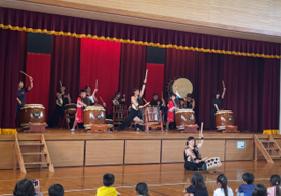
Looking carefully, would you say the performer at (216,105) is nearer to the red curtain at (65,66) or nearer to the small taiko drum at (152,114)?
the small taiko drum at (152,114)

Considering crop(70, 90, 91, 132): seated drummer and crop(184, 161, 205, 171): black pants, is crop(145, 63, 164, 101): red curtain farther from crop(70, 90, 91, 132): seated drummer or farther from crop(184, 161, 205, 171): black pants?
crop(184, 161, 205, 171): black pants

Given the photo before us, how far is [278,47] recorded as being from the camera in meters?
10.6

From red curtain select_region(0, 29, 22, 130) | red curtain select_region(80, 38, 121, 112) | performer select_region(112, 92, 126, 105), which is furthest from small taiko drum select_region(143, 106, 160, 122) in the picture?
red curtain select_region(0, 29, 22, 130)

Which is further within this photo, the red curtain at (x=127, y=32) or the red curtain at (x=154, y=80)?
the red curtain at (x=154, y=80)

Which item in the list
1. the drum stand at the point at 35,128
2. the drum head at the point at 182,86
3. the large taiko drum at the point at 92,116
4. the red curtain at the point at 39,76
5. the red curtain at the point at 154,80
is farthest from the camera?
the red curtain at the point at 154,80

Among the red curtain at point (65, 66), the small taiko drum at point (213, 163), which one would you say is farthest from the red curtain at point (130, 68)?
the small taiko drum at point (213, 163)

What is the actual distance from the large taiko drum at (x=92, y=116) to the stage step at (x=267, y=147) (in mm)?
4043

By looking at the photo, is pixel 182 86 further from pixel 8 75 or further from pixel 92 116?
pixel 8 75

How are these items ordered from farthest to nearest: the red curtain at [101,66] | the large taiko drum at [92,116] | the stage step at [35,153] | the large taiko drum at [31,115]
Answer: the red curtain at [101,66] → the large taiko drum at [92,116] → the large taiko drum at [31,115] → the stage step at [35,153]

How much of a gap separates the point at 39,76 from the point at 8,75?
2.73 meters

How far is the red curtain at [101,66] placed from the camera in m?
11.0

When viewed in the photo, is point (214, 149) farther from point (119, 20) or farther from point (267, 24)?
point (119, 20)

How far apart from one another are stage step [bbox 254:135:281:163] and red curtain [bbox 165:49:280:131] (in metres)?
1.83

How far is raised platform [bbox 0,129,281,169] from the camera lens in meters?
7.77
